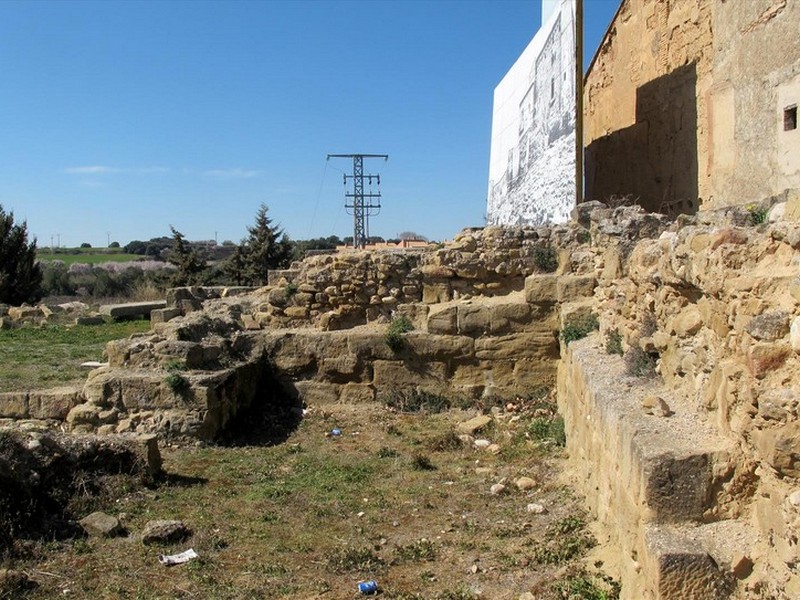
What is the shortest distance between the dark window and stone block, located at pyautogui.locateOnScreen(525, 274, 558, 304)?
9.41 feet

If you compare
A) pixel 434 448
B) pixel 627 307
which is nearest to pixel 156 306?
pixel 434 448

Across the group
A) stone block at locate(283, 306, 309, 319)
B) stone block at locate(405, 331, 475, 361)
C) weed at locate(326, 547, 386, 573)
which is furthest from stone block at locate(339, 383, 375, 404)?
weed at locate(326, 547, 386, 573)

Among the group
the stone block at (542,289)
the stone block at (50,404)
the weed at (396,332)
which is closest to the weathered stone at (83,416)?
the stone block at (50,404)

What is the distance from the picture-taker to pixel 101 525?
4.95 metres

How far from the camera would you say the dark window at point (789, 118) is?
7.80 metres

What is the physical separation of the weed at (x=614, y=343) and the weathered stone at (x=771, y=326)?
283 centimetres

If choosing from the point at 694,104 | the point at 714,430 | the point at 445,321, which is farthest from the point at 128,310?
the point at 714,430

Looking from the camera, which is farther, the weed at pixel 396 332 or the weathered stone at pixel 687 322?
the weed at pixel 396 332

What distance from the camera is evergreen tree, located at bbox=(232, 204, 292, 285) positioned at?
1107 inches

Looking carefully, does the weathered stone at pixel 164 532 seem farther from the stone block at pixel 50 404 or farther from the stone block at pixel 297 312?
the stone block at pixel 297 312

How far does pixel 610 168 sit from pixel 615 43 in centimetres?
216

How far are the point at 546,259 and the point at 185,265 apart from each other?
20.1m

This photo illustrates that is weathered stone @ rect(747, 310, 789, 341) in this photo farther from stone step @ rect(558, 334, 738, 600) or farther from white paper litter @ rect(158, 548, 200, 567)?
white paper litter @ rect(158, 548, 200, 567)

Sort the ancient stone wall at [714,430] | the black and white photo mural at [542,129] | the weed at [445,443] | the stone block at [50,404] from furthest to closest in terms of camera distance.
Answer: the black and white photo mural at [542,129] < the stone block at [50,404] < the weed at [445,443] < the ancient stone wall at [714,430]
